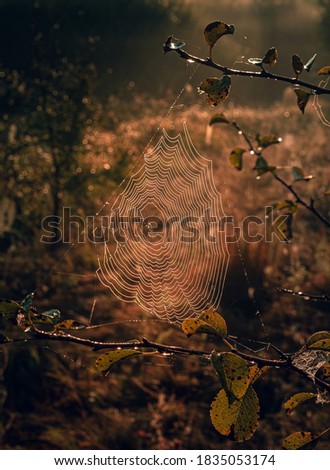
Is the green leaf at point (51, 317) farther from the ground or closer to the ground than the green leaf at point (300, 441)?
farther from the ground

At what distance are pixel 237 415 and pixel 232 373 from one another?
5.2 inches

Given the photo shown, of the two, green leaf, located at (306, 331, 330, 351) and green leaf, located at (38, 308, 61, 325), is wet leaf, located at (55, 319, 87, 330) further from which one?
green leaf, located at (306, 331, 330, 351)

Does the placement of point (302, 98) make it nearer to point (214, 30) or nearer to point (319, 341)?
point (214, 30)

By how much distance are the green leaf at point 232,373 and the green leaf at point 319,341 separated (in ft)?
0.60

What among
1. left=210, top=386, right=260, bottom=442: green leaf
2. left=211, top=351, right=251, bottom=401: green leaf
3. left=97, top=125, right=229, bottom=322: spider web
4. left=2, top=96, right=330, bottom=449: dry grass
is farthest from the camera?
left=97, top=125, right=229, bottom=322: spider web

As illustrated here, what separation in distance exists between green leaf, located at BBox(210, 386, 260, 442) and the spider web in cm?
367

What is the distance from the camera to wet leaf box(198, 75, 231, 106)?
1206 mm

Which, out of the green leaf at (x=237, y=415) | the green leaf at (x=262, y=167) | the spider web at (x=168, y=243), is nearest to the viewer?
the green leaf at (x=237, y=415)

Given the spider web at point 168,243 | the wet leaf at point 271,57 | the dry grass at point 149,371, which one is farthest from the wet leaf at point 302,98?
the spider web at point 168,243

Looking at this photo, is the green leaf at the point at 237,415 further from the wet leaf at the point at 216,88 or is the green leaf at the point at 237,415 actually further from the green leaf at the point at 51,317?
the wet leaf at the point at 216,88

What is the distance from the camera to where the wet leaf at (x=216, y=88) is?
121 cm

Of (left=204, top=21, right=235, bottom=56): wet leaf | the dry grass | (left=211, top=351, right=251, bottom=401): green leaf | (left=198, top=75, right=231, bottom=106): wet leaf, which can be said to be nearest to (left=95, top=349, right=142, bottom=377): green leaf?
(left=211, top=351, right=251, bottom=401): green leaf
